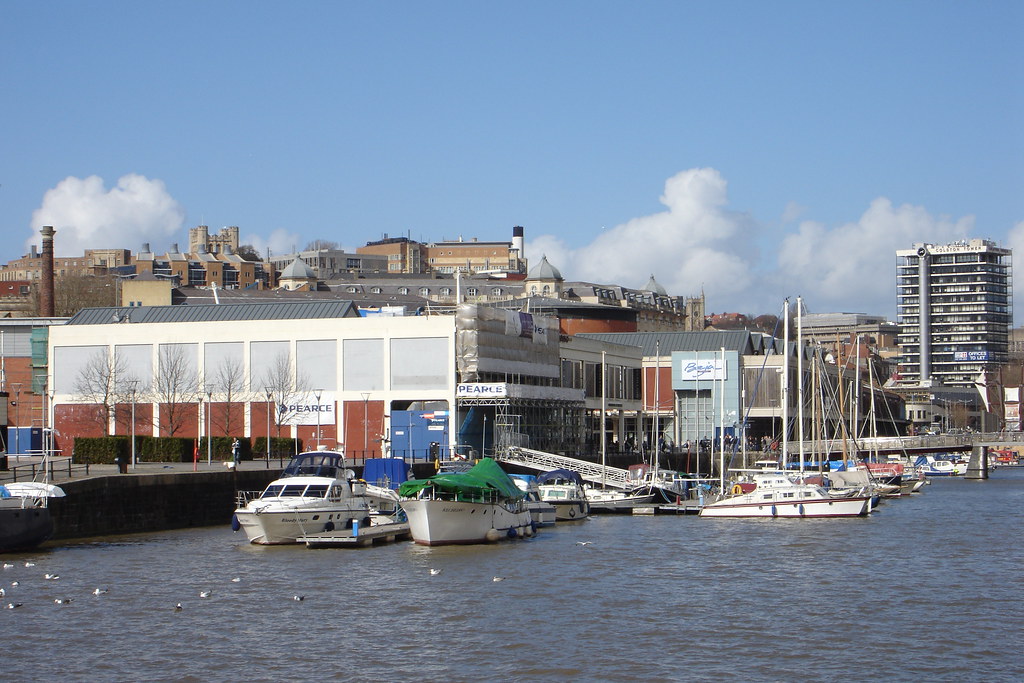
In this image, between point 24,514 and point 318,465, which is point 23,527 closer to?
point 24,514

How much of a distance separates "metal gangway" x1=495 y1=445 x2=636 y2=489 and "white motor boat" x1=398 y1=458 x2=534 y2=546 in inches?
1084

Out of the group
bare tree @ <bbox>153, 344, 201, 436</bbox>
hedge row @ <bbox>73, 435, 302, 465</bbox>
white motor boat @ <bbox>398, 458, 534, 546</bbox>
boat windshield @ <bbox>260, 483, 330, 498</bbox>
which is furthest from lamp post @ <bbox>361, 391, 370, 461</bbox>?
boat windshield @ <bbox>260, 483, 330, 498</bbox>

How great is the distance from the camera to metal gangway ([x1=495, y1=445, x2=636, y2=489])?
8525 centimetres

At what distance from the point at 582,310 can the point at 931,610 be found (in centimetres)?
13773

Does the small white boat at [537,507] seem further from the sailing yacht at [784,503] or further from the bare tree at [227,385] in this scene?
the bare tree at [227,385]

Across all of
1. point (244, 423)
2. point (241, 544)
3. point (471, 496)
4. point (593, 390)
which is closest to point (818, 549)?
point (471, 496)

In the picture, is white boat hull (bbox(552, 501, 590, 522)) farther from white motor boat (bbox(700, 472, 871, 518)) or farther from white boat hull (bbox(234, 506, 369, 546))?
white boat hull (bbox(234, 506, 369, 546))

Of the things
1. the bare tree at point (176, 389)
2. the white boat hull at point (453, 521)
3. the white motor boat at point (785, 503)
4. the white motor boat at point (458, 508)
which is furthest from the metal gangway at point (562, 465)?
the white boat hull at point (453, 521)

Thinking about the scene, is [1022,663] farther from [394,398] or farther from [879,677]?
[394,398]

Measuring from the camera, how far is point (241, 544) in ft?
181

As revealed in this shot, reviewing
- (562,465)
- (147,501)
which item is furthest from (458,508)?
(562,465)

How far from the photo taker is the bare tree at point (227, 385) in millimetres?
99312

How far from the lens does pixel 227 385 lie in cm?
9912

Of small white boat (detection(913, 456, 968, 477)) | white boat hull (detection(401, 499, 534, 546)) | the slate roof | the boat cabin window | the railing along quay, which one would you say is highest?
the slate roof
